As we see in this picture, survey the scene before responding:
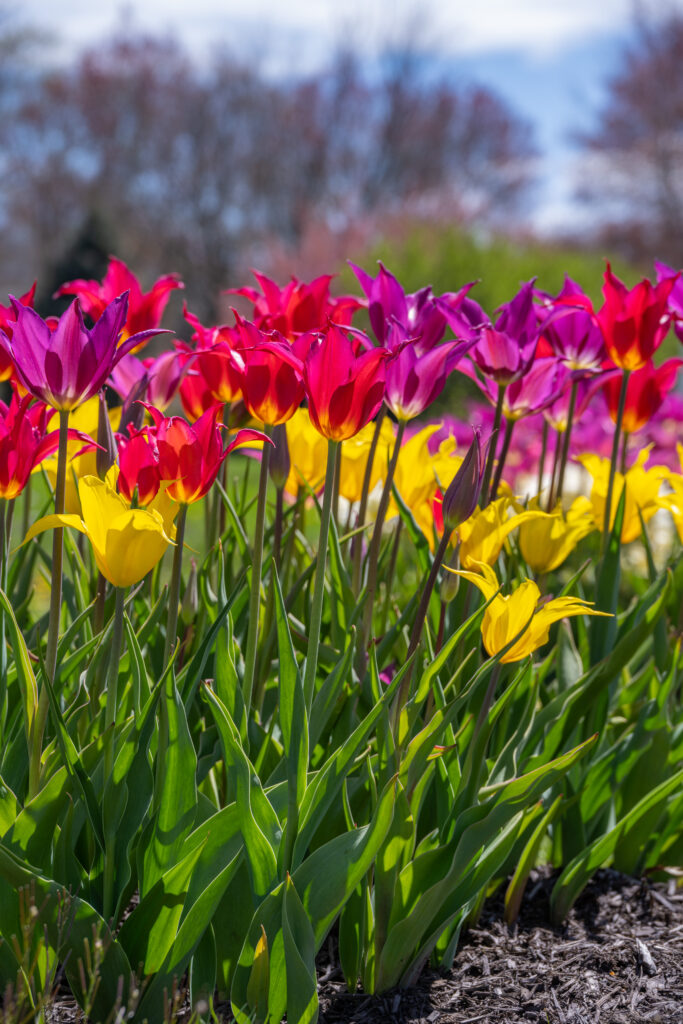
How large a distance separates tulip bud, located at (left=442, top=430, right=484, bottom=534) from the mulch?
0.80 metres

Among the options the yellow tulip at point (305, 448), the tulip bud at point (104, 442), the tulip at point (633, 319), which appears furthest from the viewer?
the yellow tulip at point (305, 448)

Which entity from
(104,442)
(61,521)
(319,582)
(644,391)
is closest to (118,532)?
(61,521)

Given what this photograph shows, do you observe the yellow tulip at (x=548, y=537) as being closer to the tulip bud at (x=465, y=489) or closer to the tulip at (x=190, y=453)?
the tulip bud at (x=465, y=489)

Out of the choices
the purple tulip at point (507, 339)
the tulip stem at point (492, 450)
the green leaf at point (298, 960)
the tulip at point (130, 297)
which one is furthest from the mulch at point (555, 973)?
the tulip at point (130, 297)

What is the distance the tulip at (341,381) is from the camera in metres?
1.32

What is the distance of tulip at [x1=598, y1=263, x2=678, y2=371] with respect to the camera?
1.78 metres

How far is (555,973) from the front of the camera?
5.33ft

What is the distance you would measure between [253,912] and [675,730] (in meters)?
1.01

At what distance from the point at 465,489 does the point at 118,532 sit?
0.48 m

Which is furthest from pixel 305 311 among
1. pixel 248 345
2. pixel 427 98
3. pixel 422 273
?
pixel 427 98

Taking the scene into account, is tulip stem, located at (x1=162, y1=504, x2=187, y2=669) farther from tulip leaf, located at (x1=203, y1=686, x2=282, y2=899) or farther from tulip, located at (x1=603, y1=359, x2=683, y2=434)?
tulip, located at (x1=603, y1=359, x2=683, y2=434)

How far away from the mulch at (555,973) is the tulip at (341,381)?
0.93 meters

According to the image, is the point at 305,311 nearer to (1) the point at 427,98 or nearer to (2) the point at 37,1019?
(2) the point at 37,1019

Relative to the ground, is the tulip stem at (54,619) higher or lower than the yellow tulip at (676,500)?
lower
